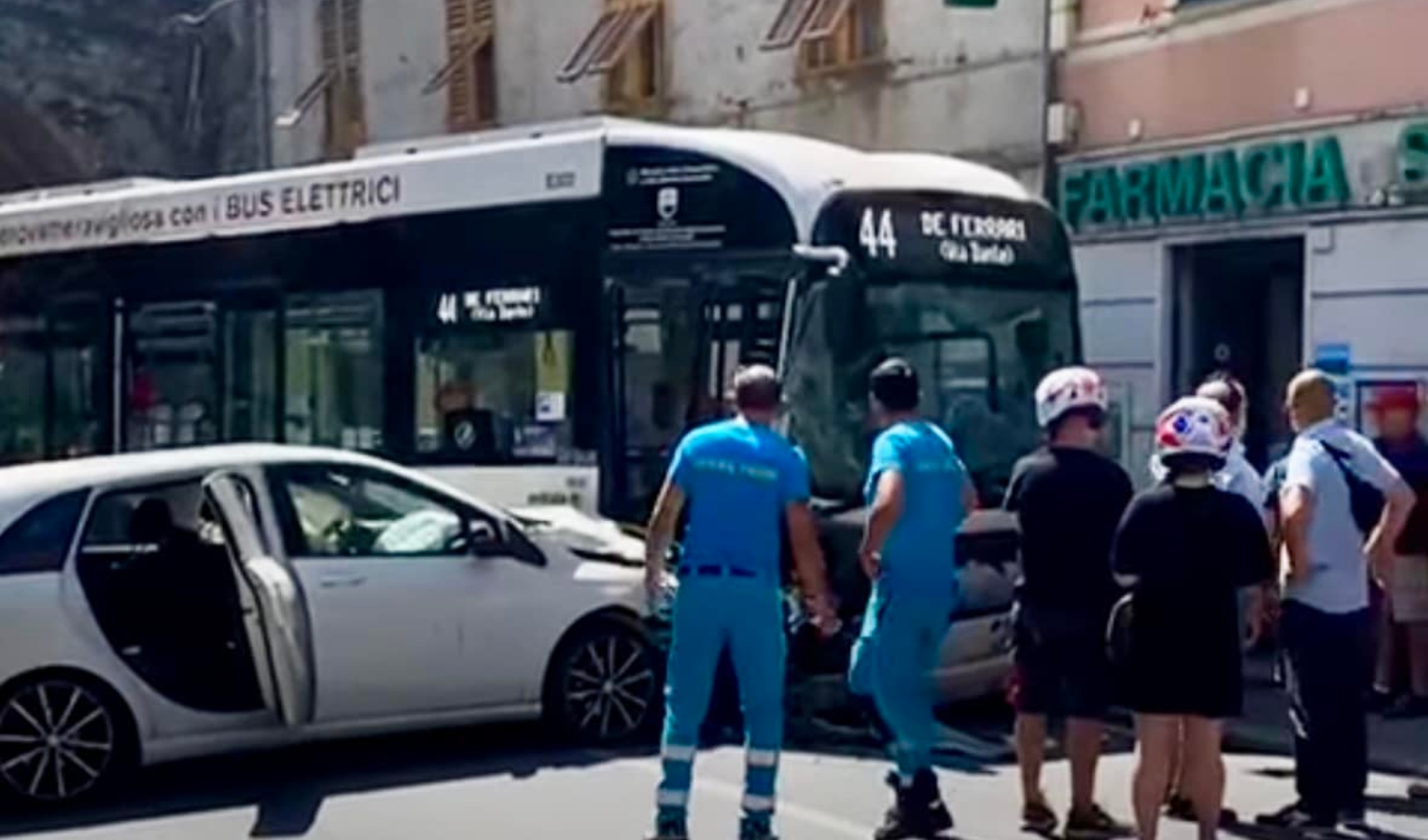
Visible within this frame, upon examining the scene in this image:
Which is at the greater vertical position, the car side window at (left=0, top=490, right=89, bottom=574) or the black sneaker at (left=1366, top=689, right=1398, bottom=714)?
the car side window at (left=0, top=490, right=89, bottom=574)

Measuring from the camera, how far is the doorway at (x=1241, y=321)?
1519 cm

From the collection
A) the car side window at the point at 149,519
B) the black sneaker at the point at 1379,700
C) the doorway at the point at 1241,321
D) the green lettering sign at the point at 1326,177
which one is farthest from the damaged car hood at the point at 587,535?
the doorway at the point at 1241,321

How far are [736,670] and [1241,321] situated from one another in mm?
8953

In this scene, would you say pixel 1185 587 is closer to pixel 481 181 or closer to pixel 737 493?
pixel 737 493

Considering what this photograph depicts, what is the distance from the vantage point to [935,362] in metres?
11.3

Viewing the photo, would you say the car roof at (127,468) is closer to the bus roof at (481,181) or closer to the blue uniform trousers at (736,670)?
the blue uniform trousers at (736,670)

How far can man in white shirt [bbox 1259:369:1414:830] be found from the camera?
818 centimetres

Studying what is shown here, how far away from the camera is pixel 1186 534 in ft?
23.6

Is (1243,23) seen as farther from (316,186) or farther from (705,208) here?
(316,186)

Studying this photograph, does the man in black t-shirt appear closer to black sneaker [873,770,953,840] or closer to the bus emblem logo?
black sneaker [873,770,953,840]

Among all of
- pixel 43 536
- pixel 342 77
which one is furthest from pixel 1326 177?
pixel 342 77

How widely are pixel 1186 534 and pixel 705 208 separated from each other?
15.2 feet

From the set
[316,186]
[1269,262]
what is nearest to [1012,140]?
[1269,262]

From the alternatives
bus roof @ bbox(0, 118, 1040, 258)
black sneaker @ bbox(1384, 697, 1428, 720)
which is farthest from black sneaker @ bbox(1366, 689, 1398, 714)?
bus roof @ bbox(0, 118, 1040, 258)
